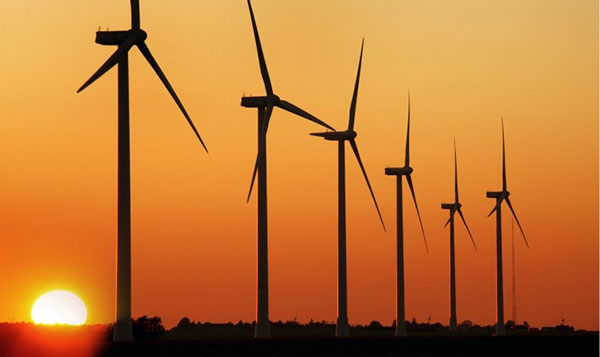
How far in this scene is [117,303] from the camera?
99750 mm

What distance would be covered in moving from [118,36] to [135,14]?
89.9 inches

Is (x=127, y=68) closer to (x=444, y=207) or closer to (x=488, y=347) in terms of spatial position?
(x=488, y=347)

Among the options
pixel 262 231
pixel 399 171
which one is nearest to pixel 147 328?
pixel 262 231

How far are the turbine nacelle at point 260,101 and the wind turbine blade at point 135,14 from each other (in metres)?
17.9

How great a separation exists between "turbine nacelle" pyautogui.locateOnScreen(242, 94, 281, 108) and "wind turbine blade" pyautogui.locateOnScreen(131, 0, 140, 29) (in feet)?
58.8

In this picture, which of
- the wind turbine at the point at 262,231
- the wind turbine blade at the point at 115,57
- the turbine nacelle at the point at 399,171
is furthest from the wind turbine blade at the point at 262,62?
the turbine nacelle at the point at 399,171

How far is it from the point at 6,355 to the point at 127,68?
1100 inches

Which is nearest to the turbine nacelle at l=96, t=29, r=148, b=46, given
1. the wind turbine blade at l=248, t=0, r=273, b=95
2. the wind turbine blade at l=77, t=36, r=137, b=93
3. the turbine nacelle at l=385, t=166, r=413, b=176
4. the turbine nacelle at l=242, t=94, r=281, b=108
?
the wind turbine blade at l=77, t=36, r=137, b=93

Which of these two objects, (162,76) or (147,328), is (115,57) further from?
(147,328)

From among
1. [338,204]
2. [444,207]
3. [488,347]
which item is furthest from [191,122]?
[444,207]

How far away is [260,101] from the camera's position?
405ft

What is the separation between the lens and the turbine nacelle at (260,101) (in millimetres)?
122562

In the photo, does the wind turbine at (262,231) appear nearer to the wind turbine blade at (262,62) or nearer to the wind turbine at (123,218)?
the wind turbine blade at (262,62)

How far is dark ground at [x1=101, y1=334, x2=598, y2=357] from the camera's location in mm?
90969
